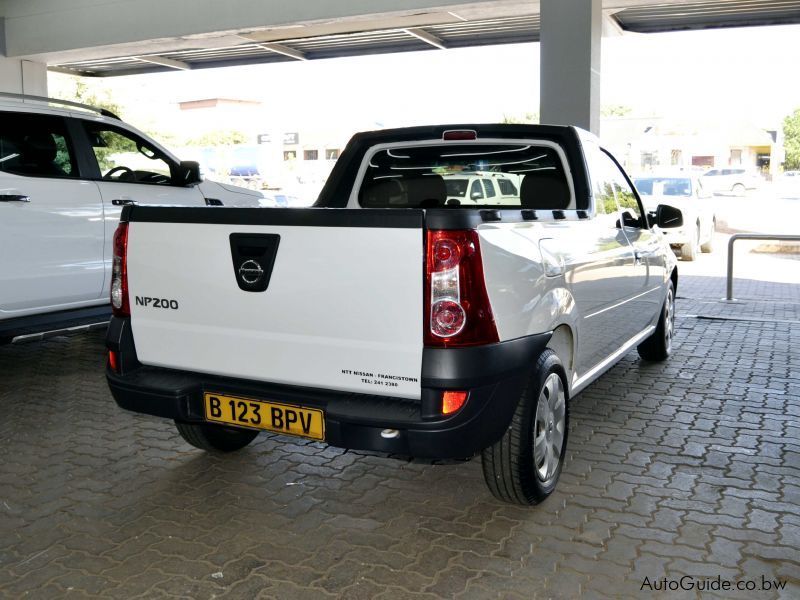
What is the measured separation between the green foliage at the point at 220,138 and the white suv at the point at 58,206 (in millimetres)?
59244

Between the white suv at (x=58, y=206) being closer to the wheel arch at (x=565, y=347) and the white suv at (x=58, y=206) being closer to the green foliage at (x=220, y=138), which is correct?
the wheel arch at (x=565, y=347)

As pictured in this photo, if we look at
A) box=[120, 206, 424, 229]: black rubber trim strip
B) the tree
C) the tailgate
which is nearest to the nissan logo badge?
the tailgate

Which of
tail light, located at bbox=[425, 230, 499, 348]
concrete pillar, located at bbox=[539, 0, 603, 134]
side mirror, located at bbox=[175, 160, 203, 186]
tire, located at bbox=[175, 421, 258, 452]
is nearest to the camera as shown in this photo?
tail light, located at bbox=[425, 230, 499, 348]

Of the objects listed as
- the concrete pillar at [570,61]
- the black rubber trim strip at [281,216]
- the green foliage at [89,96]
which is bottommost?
the black rubber trim strip at [281,216]

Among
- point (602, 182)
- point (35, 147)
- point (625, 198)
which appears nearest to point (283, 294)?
point (602, 182)

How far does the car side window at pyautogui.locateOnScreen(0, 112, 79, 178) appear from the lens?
232 inches

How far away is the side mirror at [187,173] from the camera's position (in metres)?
7.18

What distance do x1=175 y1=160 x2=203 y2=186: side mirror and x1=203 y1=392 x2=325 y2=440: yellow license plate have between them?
418 cm

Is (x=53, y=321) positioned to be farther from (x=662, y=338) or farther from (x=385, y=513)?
(x=662, y=338)

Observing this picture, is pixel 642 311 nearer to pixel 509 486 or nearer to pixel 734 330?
pixel 509 486

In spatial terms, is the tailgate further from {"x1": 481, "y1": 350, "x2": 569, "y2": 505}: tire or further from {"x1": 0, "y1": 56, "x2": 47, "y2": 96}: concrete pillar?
{"x1": 0, "y1": 56, "x2": 47, "y2": 96}: concrete pillar

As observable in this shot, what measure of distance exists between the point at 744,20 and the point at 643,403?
7928 mm

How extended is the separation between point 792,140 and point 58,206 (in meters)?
53.4

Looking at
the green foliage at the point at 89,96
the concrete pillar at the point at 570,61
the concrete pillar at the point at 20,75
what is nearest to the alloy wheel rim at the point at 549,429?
the concrete pillar at the point at 570,61
